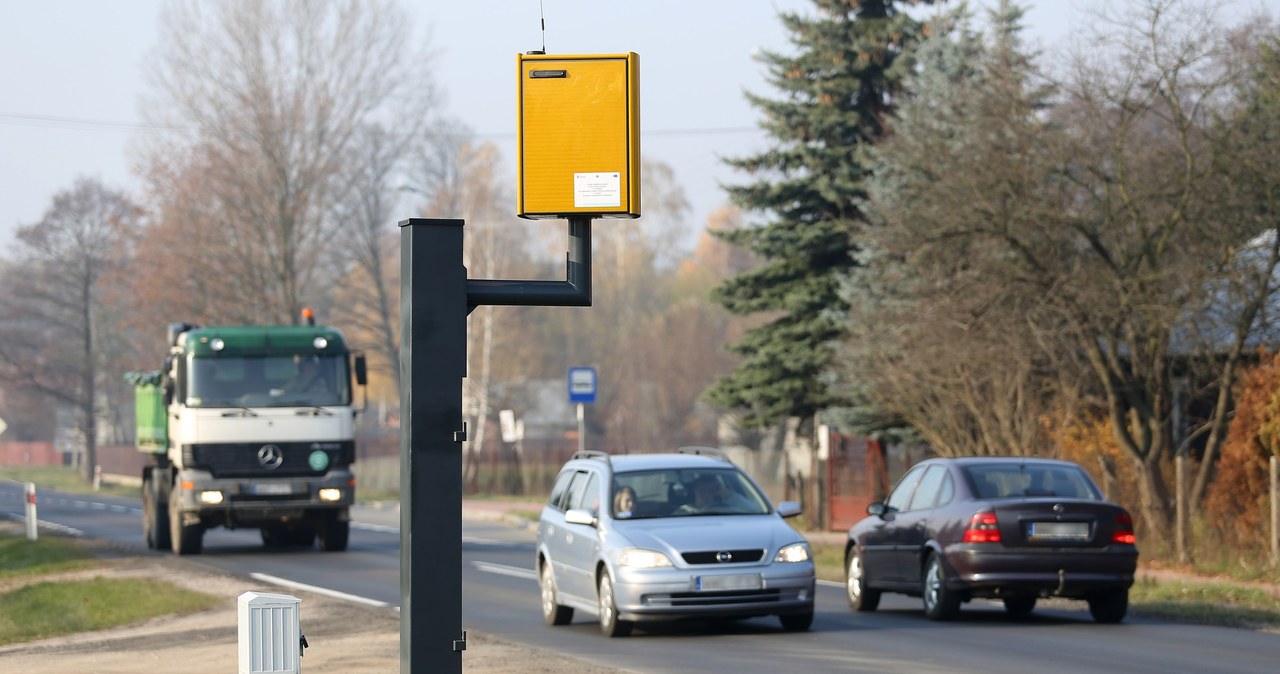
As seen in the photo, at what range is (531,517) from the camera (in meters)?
38.0

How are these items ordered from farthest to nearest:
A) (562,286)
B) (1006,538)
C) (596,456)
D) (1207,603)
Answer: (1207,603) < (596,456) < (1006,538) < (562,286)

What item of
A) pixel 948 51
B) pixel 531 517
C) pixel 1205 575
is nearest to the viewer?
pixel 1205 575

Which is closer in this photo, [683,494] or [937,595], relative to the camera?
[683,494]

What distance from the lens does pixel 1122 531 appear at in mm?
15016

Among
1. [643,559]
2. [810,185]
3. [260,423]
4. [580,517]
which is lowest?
[643,559]

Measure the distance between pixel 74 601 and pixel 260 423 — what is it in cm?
653

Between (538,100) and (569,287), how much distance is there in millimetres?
758

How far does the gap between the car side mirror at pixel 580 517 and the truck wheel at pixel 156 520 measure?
13.8m

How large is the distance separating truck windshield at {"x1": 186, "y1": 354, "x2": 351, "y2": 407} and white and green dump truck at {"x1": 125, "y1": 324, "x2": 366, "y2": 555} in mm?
14

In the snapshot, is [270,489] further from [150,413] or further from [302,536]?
[150,413]

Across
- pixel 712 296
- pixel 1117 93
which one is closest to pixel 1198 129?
pixel 1117 93

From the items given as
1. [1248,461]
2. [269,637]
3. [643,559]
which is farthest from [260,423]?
[269,637]

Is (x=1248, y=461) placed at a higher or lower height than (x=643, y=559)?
higher

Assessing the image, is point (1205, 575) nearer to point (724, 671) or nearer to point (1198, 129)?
point (1198, 129)
